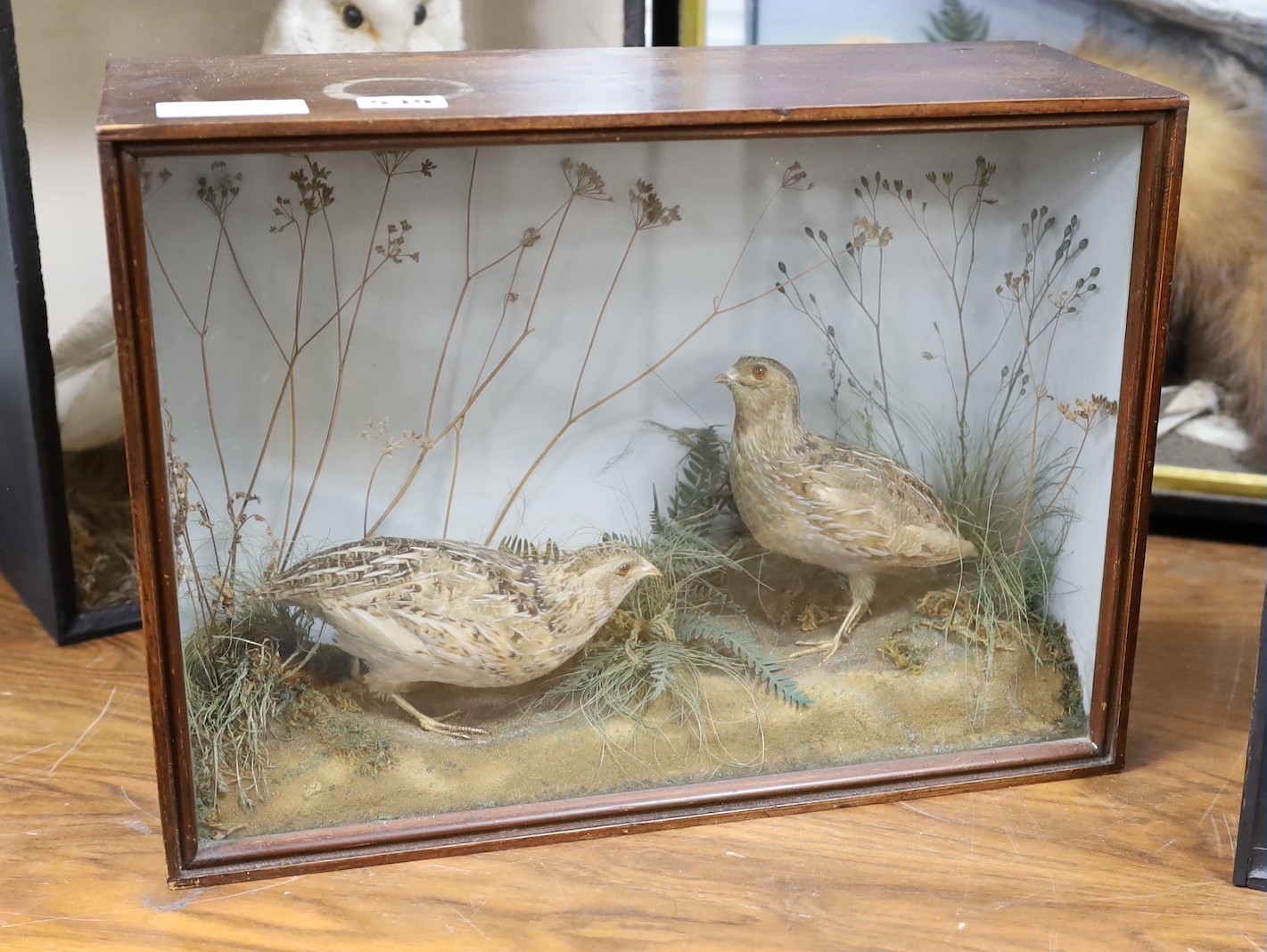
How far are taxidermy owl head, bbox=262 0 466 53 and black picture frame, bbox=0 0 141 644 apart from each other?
0.21m

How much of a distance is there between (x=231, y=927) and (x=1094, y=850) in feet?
1.84

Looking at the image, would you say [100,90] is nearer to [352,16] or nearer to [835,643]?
[352,16]

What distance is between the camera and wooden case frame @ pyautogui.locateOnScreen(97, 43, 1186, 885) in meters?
0.83

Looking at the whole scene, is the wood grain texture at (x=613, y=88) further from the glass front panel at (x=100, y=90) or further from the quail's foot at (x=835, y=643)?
the quail's foot at (x=835, y=643)

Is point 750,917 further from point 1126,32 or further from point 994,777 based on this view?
point 1126,32

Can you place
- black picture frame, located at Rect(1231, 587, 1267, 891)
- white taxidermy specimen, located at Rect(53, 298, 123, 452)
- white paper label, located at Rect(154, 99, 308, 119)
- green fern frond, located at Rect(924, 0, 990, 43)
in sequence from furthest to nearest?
green fern frond, located at Rect(924, 0, 990, 43) < white taxidermy specimen, located at Rect(53, 298, 123, 452) < black picture frame, located at Rect(1231, 587, 1267, 891) < white paper label, located at Rect(154, 99, 308, 119)

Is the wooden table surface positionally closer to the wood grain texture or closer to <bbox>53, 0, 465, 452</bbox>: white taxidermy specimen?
<bbox>53, 0, 465, 452</bbox>: white taxidermy specimen

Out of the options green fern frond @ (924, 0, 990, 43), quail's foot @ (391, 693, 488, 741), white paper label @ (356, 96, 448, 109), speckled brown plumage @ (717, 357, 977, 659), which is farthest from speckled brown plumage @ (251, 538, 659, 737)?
green fern frond @ (924, 0, 990, 43)

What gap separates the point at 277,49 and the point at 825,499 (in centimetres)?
58

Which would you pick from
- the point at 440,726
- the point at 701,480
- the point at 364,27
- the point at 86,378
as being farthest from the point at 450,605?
the point at 364,27

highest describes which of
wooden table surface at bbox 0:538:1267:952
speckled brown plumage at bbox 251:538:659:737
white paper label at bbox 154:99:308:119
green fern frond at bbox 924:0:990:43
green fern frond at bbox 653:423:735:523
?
green fern frond at bbox 924:0:990:43

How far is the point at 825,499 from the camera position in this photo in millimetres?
1024

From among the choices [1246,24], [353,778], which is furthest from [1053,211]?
[353,778]

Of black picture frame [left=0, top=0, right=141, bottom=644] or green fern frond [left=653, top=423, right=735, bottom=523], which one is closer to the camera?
green fern frond [left=653, top=423, right=735, bottom=523]
